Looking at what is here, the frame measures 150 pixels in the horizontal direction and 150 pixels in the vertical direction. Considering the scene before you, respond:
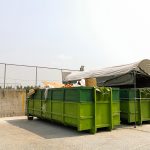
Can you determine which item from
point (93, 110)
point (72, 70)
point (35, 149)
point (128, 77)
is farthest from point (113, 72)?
point (35, 149)

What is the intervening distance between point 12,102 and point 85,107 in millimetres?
7716

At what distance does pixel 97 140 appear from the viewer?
27.6 feet

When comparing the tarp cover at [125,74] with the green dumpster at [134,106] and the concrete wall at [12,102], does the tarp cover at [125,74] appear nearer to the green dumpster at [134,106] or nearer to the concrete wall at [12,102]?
the green dumpster at [134,106]

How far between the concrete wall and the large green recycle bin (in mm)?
4907

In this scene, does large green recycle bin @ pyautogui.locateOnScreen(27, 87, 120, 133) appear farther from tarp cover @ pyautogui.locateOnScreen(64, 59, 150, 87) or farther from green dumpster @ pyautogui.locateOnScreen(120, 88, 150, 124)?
tarp cover @ pyautogui.locateOnScreen(64, 59, 150, 87)

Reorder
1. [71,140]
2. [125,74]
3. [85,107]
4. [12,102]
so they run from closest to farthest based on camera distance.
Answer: [71,140], [85,107], [125,74], [12,102]

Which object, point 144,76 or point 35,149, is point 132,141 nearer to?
point 35,149

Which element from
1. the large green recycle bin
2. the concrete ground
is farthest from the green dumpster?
the concrete ground

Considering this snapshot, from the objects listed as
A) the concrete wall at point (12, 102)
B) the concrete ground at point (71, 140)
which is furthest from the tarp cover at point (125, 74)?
the concrete wall at point (12, 102)

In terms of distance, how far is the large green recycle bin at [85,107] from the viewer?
31.1 ft

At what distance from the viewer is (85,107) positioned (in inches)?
375

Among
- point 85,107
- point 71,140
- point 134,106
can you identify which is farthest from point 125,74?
point 71,140

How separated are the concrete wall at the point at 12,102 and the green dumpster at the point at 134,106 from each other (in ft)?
23.1

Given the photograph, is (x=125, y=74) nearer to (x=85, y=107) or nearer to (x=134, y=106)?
(x=134, y=106)
